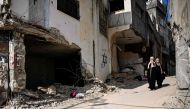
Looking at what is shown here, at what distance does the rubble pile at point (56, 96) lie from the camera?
11.7 meters

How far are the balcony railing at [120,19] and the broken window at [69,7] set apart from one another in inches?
170

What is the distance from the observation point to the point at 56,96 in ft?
44.6

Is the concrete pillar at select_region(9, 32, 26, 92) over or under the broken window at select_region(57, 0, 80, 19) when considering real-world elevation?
under

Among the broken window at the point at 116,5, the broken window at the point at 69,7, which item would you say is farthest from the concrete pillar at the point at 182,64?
Answer: the broken window at the point at 116,5

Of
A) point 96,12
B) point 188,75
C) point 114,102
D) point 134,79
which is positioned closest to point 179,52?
point 188,75

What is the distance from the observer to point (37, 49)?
50.3ft

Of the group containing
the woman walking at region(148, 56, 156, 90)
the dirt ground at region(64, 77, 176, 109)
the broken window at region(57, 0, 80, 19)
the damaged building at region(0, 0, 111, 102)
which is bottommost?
the dirt ground at region(64, 77, 176, 109)

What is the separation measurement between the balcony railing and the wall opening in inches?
183

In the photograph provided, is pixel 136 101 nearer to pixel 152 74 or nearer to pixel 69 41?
pixel 152 74

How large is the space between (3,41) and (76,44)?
508cm

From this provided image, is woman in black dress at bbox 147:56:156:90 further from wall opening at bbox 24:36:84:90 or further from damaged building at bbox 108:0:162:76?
damaged building at bbox 108:0:162:76

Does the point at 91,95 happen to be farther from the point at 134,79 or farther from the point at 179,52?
the point at 134,79

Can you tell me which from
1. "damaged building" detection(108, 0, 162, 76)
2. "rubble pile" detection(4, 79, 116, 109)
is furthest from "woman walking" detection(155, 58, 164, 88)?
"damaged building" detection(108, 0, 162, 76)

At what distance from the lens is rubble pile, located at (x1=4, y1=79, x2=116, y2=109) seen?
11.7 m
